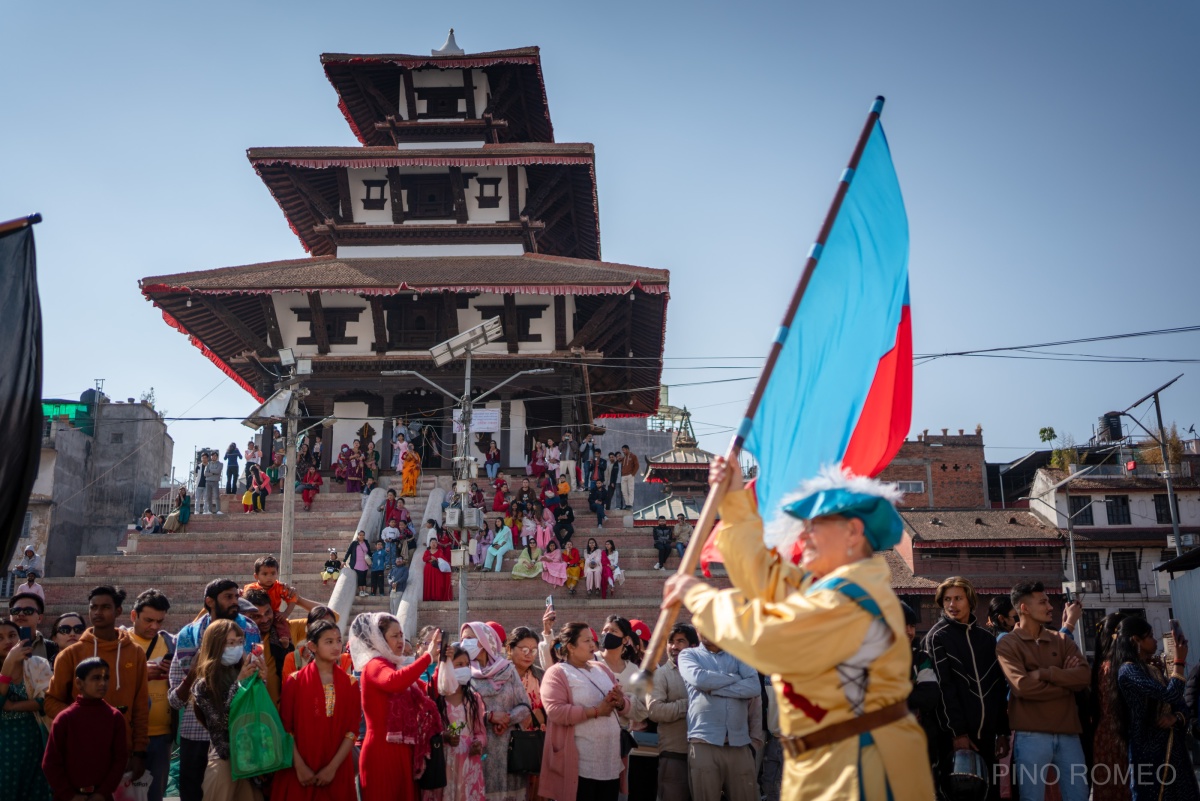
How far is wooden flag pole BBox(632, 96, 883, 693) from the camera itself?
12.2ft

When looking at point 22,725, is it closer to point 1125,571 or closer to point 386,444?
point 386,444

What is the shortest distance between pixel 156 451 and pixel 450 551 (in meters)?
32.8

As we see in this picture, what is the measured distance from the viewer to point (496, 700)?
7613 mm

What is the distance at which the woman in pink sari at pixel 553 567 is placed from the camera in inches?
747

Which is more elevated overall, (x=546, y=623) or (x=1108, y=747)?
(x=546, y=623)

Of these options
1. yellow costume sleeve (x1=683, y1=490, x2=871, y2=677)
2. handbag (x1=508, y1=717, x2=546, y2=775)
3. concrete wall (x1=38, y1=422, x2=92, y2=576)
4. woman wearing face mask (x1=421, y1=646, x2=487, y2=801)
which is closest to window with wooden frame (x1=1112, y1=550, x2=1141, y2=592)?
concrete wall (x1=38, y1=422, x2=92, y2=576)

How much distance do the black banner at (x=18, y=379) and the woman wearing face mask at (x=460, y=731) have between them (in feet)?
10.3

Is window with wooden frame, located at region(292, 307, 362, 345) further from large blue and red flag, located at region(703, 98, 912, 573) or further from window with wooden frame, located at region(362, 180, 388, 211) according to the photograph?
A: large blue and red flag, located at region(703, 98, 912, 573)

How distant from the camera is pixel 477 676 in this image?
7629mm

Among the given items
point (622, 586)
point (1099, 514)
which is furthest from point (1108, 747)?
point (1099, 514)

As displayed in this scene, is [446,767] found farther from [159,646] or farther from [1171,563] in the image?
[1171,563]

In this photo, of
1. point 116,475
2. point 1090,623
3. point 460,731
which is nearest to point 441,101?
point 116,475

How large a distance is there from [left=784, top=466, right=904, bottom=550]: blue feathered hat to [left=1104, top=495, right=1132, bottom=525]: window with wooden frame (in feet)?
156

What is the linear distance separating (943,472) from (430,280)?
38.3 meters
